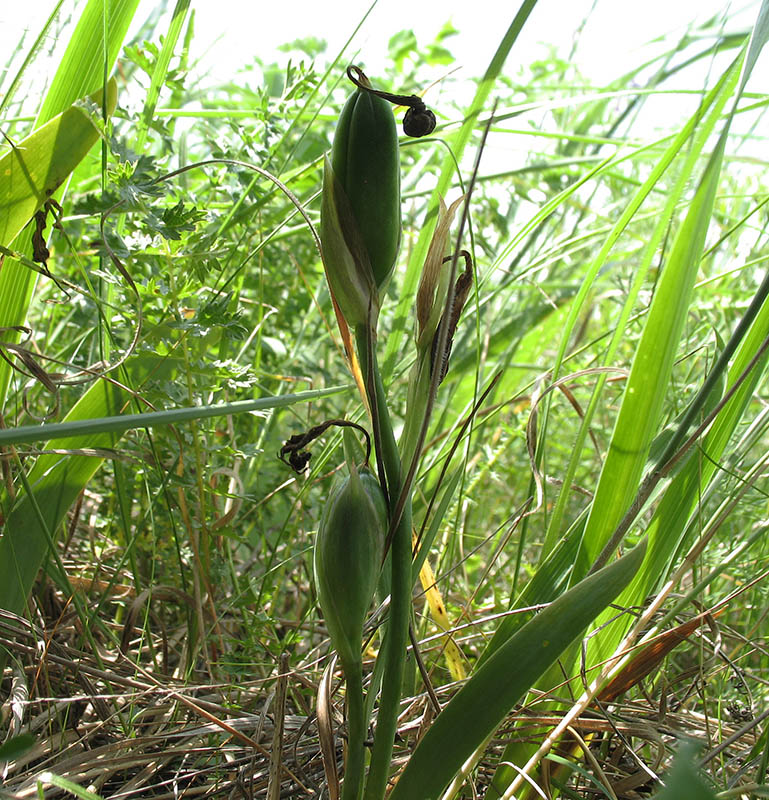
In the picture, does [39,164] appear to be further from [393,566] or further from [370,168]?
[393,566]

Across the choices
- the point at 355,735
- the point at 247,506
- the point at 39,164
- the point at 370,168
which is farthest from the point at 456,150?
the point at 247,506

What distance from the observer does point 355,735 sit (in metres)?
0.49

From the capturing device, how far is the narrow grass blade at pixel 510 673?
48 centimetres

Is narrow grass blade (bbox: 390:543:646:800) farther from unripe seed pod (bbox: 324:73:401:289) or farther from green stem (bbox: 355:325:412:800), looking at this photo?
unripe seed pod (bbox: 324:73:401:289)

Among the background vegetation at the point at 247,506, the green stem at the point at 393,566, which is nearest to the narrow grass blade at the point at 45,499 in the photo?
the background vegetation at the point at 247,506

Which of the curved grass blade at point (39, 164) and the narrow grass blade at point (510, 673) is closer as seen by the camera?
the narrow grass blade at point (510, 673)

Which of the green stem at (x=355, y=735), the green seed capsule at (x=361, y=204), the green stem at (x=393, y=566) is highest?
the green seed capsule at (x=361, y=204)

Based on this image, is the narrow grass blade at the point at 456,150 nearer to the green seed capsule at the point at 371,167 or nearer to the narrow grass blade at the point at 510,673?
the green seed capsule at the point at 371,167

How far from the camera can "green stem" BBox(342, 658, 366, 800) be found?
489 millimetres

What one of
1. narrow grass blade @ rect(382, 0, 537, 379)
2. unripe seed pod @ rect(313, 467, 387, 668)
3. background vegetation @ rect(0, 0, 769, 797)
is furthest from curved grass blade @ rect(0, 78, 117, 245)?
unripe seed pod @ rect(313, 467, 387, 668)

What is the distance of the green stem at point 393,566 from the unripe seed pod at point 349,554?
0.5 inches

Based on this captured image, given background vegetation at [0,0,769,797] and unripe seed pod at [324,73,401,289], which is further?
background vegetation at [0,0,769,797]

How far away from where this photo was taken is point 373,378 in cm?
46

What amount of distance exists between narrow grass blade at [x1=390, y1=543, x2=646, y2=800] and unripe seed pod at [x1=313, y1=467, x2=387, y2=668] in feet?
0.27
